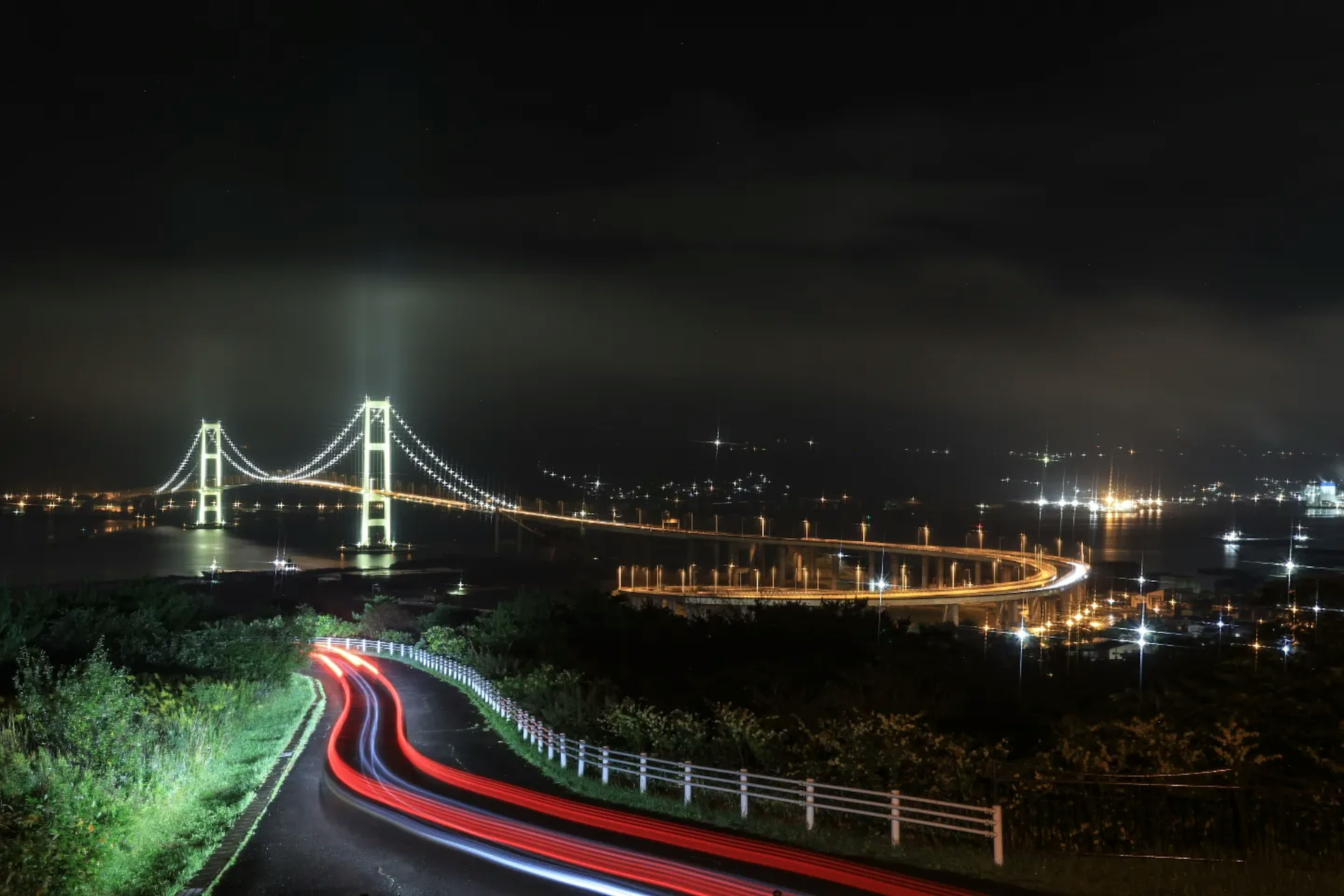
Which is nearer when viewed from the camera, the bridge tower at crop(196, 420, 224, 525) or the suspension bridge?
the suspension bridge

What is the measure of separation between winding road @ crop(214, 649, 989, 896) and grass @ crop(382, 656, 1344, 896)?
0.95ft

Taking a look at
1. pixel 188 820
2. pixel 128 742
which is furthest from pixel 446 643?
pixel 188 820

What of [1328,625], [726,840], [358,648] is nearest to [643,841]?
[726,840]

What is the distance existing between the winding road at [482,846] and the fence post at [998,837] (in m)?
0.55

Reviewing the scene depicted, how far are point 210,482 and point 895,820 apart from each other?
370 ft

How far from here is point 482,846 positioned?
7.82 metres

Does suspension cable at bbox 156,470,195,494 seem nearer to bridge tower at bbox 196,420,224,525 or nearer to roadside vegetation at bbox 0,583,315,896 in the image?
bridge tower at bbox 196,420,224,525

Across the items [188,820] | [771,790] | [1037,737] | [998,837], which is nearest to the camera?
[998,837]

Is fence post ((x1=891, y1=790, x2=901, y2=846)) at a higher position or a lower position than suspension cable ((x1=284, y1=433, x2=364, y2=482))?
lower

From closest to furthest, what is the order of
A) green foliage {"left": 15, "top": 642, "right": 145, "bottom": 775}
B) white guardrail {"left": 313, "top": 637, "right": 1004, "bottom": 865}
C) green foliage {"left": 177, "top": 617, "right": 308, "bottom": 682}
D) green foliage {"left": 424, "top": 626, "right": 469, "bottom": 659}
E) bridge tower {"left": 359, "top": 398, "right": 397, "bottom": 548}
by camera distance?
white guardrail {"left": 313, "top": 637, "right": 1004, "bottom": 865} → green foliage {"left": 15, "top": 642, "right": 145, "bottom": 775} → green foliage {"left": 177, "top": 617, "right": 308, "bottom": 682} → green foliage {"left": 424, "top": 626, "right": 469, "bottom": 659} → bridge tower {"left": 359, "top": 398, "right": 397, "bottom": 548}

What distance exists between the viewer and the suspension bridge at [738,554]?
52000 millimetres

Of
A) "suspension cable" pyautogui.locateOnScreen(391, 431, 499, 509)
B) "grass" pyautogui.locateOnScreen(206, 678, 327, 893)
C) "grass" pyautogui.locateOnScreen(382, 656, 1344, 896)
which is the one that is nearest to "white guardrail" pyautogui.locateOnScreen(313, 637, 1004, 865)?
"grass" pyautogui.locateOnScreen(382, 656, 1344, 896)

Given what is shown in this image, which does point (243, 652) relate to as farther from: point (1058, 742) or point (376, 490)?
point (376, 490)

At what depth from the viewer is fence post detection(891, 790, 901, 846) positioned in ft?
24.8
